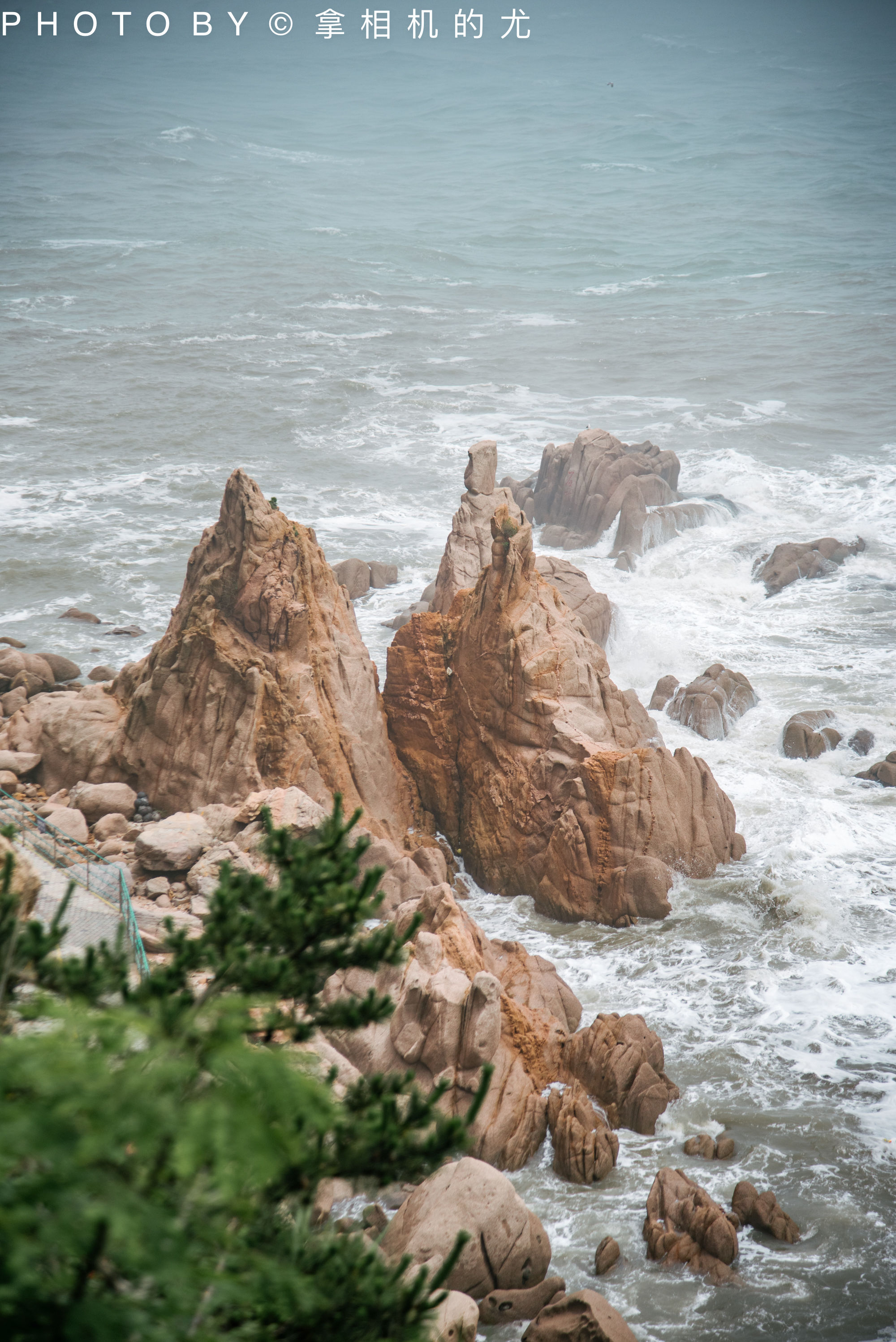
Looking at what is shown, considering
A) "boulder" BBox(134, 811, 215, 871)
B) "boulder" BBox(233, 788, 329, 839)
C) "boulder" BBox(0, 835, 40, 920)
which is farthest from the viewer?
"boulder" BBox(233, 788, 329, 839)

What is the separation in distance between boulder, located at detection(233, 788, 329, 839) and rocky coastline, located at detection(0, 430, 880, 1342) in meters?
0.05

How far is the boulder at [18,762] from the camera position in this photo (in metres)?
16.1

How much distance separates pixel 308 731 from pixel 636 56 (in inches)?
6015

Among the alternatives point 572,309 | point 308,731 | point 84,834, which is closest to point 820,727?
point 308,731

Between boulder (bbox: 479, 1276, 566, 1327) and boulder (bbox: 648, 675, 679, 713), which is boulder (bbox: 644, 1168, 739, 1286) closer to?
boulder (bbox: 479, 1276, 566, 1327)

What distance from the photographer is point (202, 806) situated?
607 inches

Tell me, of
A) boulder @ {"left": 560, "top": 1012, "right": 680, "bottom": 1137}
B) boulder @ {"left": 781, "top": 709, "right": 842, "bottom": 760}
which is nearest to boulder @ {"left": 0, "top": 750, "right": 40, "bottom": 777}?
boulder @ {"left": 560, "top": 1012, "right": 680, "bottom": 1137}

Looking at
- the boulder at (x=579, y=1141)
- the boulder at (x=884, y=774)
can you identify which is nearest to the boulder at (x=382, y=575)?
the boulder at (x=884, y=774)

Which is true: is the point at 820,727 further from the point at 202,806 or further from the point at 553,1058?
the point at 202,806

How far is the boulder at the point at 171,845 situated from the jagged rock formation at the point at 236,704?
6.59 ft

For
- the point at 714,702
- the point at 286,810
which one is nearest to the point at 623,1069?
the point at 286,810

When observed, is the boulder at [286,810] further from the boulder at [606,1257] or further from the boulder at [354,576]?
the boulder at [354,576]

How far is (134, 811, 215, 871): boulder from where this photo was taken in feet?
42.4

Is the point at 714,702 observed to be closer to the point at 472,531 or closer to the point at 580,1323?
the point at 472,531
